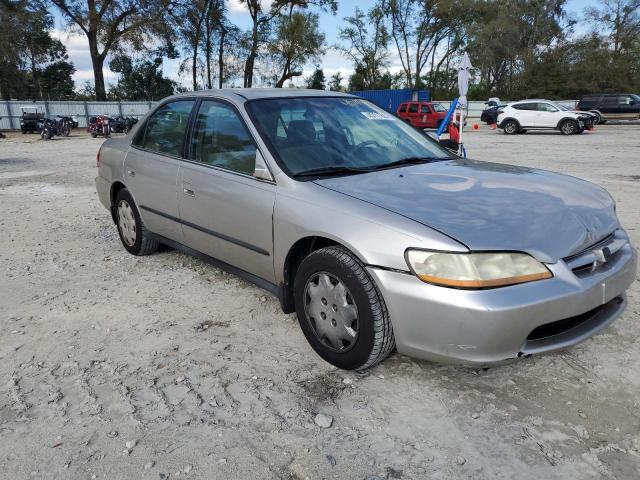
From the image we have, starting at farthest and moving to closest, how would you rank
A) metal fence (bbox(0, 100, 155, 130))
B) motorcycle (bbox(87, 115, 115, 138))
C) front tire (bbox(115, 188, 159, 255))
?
metal fence (bbox(0, 100, 155, 130)) → motorcycle (bbox(87, 115, 115, 138)) → front tire (bbox(115, 188, 159, 255))

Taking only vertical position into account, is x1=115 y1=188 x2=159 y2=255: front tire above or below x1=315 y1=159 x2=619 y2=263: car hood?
below

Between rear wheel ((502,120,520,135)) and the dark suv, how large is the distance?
276 inches

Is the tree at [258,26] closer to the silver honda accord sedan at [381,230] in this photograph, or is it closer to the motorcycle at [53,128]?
the motorcycle at [53,128]

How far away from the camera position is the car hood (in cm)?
241

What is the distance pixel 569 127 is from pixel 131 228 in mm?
22030

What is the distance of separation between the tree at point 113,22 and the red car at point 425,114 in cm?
2073

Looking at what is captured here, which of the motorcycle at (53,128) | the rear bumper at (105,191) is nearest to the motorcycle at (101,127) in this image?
the motorcycle at (53,128)

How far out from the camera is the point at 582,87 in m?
46.1

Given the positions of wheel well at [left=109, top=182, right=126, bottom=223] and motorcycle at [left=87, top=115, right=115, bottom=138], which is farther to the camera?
motorcycle at [left=87, top=115, right=115, bottom=138]

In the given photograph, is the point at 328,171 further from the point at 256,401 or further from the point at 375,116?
the point at 256,401

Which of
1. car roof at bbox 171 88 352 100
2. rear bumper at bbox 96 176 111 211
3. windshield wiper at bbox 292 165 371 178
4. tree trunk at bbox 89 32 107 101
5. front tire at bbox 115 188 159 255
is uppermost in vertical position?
tree trunk at bbox 89 32 107 101

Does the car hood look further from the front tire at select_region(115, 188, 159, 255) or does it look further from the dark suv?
the dark suv

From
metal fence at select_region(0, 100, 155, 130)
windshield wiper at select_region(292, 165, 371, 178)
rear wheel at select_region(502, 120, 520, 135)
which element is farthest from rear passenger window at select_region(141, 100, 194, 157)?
metal fence at select_region(0, 100, 155, 130)

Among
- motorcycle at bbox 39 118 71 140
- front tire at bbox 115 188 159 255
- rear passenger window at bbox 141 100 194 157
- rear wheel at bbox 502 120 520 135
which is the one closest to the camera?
rear passenger window at bbox 141 100 194 157
